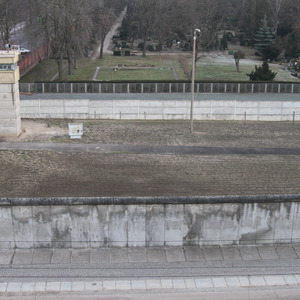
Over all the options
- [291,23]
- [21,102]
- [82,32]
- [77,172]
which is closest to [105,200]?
[77,172]

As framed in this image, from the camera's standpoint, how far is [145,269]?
47.9ft

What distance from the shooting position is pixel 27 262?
14844 mm

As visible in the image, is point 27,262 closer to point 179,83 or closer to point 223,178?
point 223,178

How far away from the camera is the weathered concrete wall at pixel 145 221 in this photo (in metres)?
15.3

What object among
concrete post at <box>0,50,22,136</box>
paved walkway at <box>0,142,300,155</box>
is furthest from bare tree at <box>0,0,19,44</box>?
paved walkway at <box>0,142,300,155</box>

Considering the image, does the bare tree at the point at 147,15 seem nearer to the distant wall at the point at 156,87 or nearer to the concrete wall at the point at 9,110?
the distant wall at the point at 156,87

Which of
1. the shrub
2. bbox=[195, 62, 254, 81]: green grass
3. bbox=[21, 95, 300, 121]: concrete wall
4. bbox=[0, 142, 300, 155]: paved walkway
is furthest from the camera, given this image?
the shrub

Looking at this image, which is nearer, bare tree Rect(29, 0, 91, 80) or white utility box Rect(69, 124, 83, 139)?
white utility box Rect(69, 124, 83, 139)

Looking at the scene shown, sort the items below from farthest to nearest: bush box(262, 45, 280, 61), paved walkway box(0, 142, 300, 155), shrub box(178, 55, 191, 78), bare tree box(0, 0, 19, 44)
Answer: bush box(262, 45, 280, 61) < bare tree box(0, 0, 19, 44) < shrub box(178, 55, 191, 78) < paved walkway box(0, 142, 300, 155)

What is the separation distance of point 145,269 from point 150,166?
37.6 feet

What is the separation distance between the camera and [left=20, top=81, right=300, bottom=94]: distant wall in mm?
44438

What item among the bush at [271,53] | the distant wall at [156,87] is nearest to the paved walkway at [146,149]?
the distant wall at [156,87]

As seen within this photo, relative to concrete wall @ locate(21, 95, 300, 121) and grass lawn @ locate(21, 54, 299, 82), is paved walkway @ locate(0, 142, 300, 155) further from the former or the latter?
grass lawn @ locate(21, 54, 299, 82)

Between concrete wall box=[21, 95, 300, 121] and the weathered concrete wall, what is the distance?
20.8 metres
